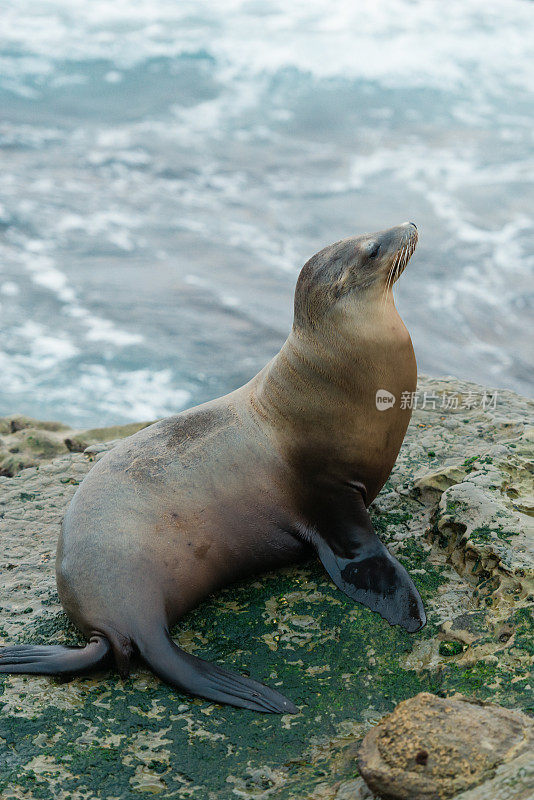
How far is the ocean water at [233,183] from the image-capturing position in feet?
37.3

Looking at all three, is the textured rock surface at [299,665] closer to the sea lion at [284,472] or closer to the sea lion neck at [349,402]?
the sea lion at [284,472]

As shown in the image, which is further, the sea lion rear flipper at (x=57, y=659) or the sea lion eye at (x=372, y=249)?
the sea lion eye at (x=372, y=249)

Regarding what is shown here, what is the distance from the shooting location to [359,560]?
391cm

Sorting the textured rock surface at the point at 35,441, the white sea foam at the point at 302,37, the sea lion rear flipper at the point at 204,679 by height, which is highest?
the white sea foam at the point at 302,37

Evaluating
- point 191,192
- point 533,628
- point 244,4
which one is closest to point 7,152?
point 191,192

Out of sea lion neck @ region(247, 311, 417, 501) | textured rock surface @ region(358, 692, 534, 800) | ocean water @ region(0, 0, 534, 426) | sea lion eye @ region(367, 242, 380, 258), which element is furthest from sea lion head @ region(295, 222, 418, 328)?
ocean water @ region(0, 0, 534, 426)

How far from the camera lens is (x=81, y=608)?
3697mm

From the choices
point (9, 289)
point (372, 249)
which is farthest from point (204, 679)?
point (9, 289)

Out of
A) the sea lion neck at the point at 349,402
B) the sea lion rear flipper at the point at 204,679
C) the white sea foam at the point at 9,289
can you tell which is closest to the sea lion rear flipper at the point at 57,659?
the sea lion rear flipper at the point at 204,679

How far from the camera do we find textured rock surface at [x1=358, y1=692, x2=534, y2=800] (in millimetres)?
2451

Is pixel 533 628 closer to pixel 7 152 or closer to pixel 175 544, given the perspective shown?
pixel 175 544

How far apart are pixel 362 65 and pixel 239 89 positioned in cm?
286

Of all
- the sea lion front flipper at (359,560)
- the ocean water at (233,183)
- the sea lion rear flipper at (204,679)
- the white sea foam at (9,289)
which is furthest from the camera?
the white sea foam at (9,289)

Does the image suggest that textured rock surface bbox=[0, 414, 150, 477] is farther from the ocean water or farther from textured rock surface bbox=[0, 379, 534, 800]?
the ocean water
